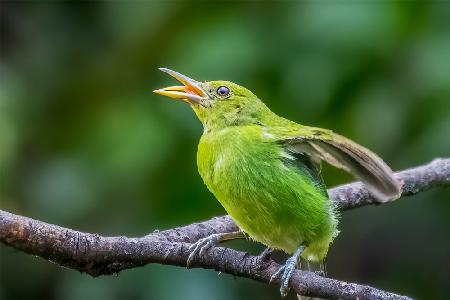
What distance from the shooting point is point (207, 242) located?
342 centimetres

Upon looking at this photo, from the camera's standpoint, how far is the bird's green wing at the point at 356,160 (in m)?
3.52

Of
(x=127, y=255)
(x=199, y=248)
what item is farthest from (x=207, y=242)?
(x=127, y=255)

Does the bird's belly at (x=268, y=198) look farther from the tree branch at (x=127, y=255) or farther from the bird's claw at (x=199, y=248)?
the tree branch at (x=127, y=255)

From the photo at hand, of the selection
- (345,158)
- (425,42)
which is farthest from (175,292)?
(425,42)

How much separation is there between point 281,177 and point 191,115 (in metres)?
1.34

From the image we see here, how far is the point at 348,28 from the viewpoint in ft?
16.3

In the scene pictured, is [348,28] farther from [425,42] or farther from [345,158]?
[345,158]

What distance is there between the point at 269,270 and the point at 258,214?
57 centimetres

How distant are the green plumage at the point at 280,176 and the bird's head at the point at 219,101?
0.11ft

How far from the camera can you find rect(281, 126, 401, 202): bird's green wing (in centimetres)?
352

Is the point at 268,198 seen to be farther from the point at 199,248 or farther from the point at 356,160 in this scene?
the point at 199,248

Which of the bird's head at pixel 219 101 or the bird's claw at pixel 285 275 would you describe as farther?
the bird's head at pixel 219 101

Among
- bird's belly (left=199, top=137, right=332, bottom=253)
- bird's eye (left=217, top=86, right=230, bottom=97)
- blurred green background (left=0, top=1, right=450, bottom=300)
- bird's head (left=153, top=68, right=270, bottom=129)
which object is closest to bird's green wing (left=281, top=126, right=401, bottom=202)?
bird's belly (left=199, top=137, right=332, bottom=253)

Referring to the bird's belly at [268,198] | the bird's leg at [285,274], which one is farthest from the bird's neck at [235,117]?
the bird's leg at [285,274]
